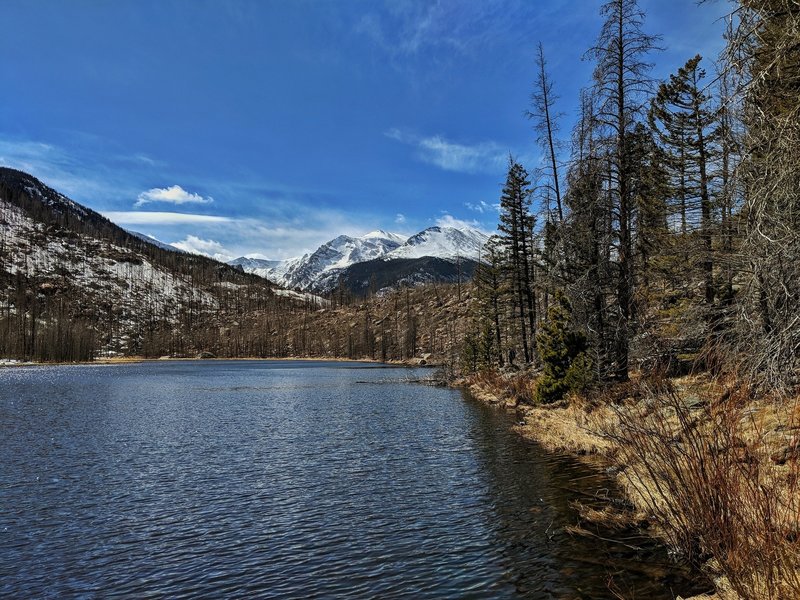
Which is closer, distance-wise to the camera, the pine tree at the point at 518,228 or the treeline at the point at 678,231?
the treeline at the point at 678,231

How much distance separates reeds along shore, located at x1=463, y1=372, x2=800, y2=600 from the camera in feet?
18.4

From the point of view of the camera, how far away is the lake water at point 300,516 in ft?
31.0

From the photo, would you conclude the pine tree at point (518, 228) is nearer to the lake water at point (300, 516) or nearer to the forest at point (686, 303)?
the forest at point (686, 303)

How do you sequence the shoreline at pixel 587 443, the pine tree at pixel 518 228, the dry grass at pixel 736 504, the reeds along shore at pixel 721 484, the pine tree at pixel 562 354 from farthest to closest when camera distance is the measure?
the pine tree at pixel 518 228
the pine tree at pixel 562 354
the shoreline at pixel 587 443
the reeds along shore at pixel 721 484
the dry grass at pixel 736 504

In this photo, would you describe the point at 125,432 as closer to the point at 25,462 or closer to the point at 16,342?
the point at 25,462

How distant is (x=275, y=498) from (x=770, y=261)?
44.1 feet

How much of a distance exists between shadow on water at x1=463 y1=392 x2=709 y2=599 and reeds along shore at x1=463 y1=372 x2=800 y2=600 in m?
0.53

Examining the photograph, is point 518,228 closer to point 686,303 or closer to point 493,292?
point 493,292

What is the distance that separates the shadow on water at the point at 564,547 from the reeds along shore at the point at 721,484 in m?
0.53

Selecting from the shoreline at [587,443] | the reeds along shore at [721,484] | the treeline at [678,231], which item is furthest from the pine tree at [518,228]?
the reeds along shore at [721,484]

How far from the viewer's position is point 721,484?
640 centimetres

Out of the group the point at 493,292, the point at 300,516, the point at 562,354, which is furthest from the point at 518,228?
the point at 300,516

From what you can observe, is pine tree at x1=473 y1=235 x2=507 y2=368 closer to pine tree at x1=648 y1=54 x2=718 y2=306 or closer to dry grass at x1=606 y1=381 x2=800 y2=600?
pine tree at x1=648 y1=54 x2=718 y2=306

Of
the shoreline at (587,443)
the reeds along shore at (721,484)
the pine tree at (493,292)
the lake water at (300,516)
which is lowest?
the lake water at (300,516)
